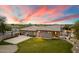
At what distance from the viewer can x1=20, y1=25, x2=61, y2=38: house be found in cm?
218

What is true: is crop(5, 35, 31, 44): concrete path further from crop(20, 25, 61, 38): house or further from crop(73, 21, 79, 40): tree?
crop(73, 21, 79, 40): tree

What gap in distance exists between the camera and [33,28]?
2.19 m

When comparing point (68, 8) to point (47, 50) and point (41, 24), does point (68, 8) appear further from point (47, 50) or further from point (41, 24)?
point (47, 50)

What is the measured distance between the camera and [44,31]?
2.19 metres

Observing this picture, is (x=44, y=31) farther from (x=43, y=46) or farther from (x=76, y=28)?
(x=76, y=28)

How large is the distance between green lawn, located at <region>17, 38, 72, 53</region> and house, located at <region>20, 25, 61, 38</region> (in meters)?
0.06

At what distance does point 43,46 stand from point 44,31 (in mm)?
187

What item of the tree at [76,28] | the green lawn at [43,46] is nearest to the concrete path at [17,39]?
the green lawn at [43,46]

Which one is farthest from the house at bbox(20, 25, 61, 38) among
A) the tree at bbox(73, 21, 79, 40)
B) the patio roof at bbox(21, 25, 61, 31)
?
the tree at bbox(73, 21, 79, 40)

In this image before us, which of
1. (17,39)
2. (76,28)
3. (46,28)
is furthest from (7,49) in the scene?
(76,28)

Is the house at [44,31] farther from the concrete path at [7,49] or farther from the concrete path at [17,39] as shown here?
the concrete path at [7,49]

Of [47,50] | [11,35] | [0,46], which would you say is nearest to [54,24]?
[47,50]

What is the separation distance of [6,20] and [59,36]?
0.69m
